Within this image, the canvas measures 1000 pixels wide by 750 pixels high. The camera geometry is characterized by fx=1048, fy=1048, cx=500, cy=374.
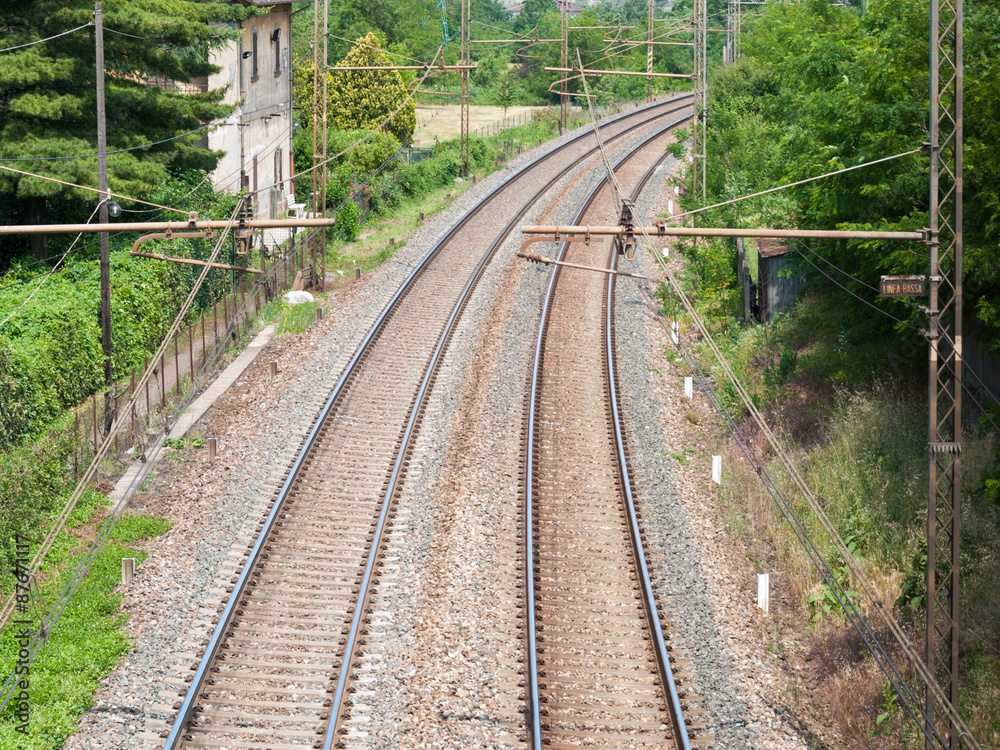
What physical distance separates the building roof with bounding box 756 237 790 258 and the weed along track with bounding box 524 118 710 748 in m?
4.46

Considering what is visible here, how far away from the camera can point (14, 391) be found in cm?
1861

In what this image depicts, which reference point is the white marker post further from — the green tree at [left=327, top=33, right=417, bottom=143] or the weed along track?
the green tree at [left=327, top=33, right=417, bottom=143]

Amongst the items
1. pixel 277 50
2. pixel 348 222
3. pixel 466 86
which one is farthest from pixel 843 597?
pixel 277 50

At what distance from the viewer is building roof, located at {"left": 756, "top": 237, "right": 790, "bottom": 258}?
83.3 feet

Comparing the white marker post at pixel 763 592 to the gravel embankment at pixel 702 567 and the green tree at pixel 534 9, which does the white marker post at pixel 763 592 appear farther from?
the green tree at pixel 534 9

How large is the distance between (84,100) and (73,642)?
15.9 metres

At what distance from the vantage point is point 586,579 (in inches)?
592

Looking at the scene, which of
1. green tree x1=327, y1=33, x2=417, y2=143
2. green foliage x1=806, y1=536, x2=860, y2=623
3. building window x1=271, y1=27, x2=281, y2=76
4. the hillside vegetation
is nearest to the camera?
the hillside vegetation

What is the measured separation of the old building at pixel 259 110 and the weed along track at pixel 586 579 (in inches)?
693

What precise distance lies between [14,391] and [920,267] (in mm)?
15333

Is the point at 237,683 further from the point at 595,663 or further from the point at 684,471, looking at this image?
the point at 684,471

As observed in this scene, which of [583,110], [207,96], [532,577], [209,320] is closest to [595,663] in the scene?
Result: [532,577]

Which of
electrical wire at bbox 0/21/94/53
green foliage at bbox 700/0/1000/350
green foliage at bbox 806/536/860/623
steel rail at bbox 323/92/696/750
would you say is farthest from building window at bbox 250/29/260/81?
green foliage at bbox 806/536/860/623

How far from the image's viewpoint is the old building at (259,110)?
123 ft
